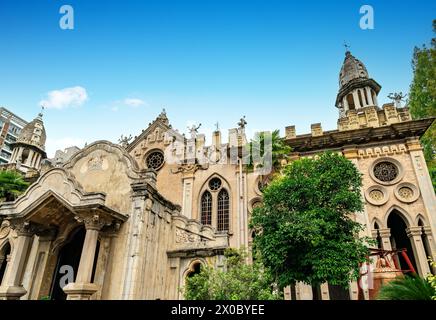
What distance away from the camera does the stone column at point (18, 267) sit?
11.6 m

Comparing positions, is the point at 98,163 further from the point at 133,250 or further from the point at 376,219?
the point at 376,219

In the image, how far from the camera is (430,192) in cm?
1764

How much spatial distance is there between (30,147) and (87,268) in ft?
120

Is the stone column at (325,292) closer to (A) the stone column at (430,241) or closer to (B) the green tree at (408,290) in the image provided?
(A) the stone column at (430,241)

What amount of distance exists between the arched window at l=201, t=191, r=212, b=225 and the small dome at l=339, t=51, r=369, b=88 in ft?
59.9

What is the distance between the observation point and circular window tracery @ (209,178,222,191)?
22.2 m

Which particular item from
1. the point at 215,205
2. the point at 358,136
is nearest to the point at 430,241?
the point at 358,136

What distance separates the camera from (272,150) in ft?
63.2

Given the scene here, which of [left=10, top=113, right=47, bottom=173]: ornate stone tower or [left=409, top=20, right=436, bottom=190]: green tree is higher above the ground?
[left=10, top=113, right=47, bottom=173]: ornate stone tower

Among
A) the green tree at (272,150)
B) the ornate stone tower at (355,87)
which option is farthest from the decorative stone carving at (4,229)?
the ornate stone tower at (355,87)

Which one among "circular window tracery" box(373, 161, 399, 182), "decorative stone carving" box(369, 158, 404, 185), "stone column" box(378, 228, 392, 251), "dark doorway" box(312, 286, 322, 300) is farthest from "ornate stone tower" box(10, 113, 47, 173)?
"stone column" box(378, 228, 392, 251)

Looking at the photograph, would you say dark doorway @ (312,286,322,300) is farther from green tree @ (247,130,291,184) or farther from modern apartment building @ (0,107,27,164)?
modern apartment building @ (0,107,27,164)

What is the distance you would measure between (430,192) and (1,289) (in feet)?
77.8

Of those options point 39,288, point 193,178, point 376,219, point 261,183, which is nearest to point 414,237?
point 376,219
